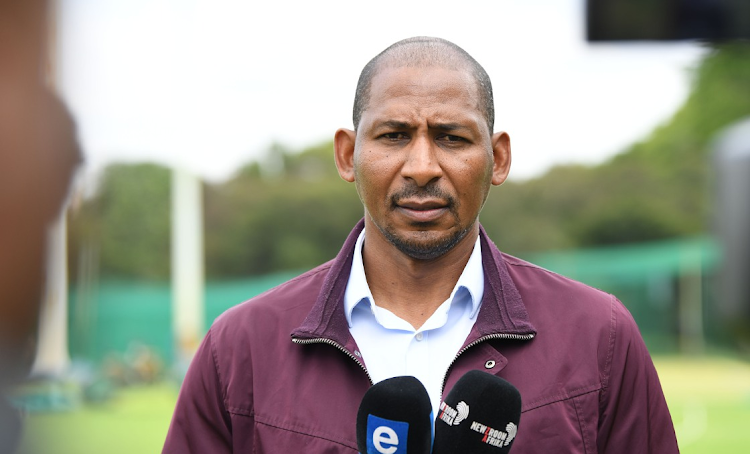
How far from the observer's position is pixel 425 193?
6.43ft

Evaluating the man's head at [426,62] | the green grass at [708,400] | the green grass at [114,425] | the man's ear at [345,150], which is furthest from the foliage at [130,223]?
the man's head at [426,62]

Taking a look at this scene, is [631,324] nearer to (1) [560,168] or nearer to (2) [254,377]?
(2) [254,377]

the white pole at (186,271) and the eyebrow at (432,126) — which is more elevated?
the eyebrow at (432,126)

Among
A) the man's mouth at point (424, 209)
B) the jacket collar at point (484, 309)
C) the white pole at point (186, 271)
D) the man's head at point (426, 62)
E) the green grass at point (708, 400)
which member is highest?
the man's head at point (426, 62)

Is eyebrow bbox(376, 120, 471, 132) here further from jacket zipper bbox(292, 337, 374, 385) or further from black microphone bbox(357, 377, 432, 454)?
black microphone bbox(357, 377, 432, 454)

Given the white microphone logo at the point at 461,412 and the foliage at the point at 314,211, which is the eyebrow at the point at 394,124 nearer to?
the white microphone logo at the point at 461,412

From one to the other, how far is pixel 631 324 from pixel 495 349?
0.31 metres

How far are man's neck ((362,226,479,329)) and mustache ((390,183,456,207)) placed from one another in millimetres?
149

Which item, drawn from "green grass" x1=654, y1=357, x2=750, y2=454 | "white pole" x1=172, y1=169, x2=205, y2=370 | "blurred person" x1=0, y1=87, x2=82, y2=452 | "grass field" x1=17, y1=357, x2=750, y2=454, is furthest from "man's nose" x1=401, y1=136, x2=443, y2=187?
"green grass" x1=654, y1=357, x2=750, y2=454

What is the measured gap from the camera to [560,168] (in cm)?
1827

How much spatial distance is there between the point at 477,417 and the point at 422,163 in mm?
595

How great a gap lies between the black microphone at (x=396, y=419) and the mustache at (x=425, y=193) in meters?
0.50

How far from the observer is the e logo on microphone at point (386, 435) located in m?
1.52

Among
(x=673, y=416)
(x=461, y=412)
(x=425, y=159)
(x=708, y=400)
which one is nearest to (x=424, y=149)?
(x=425, y=159)
